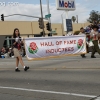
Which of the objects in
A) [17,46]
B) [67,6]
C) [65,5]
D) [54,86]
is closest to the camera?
[54,86]

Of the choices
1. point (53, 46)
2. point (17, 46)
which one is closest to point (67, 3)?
point (53, 46)

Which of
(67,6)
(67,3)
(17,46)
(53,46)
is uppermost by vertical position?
(67,3)

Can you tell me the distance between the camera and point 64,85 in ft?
25.5

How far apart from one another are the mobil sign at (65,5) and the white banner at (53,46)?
2314cm

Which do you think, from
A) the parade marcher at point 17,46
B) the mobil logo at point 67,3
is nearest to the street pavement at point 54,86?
the parade marcher at point 17,46

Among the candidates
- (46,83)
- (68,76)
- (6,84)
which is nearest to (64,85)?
(46,83)

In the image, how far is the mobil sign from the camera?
1462 inches

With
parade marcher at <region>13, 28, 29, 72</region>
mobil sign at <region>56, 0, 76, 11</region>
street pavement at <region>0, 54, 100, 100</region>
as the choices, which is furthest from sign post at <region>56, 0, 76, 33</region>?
street pavement at <region>0, 54, 100, 100</region>

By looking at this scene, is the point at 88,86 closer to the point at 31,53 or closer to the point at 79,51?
the point at 31,53

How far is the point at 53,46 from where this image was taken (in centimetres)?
1355

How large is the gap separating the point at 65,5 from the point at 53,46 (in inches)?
1005

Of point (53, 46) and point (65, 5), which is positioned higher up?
point (65, 5)

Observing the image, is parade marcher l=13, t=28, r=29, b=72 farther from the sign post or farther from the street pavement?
the sign post

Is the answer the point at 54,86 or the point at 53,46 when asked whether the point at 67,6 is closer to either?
the point at 53,46
